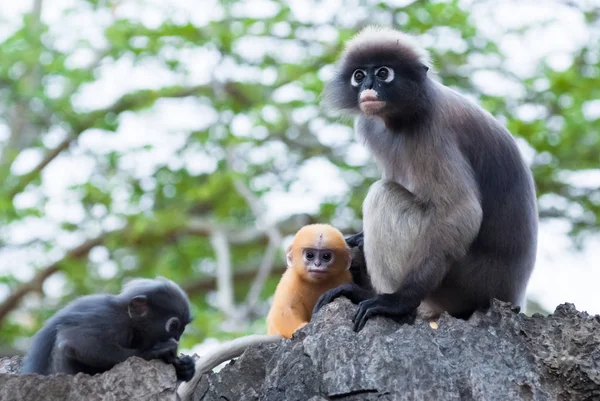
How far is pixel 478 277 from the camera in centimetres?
445

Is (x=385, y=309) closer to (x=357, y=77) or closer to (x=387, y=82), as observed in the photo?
(x=387, y=82)

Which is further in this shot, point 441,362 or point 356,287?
point 356,287

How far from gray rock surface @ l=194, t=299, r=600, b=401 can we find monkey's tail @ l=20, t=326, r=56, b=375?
688 mm

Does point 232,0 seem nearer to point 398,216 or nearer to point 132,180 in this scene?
point 132,180

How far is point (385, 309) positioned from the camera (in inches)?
153

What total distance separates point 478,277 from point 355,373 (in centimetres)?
123

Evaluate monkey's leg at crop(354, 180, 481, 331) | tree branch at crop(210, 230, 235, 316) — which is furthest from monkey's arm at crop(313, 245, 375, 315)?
tree branch at crop(210, 230, 235, 316)

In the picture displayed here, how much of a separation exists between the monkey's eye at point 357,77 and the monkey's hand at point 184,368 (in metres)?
1.74

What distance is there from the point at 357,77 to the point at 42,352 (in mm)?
2082

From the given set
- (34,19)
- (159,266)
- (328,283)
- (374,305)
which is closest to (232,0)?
(34,19)

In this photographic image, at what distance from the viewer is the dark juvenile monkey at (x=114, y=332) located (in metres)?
3.87

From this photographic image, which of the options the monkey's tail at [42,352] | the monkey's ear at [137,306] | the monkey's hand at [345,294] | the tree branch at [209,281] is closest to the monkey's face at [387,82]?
the monkey's hand at [345,294]

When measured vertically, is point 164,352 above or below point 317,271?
below

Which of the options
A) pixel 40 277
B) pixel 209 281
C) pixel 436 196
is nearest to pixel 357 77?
pixel 436 196
